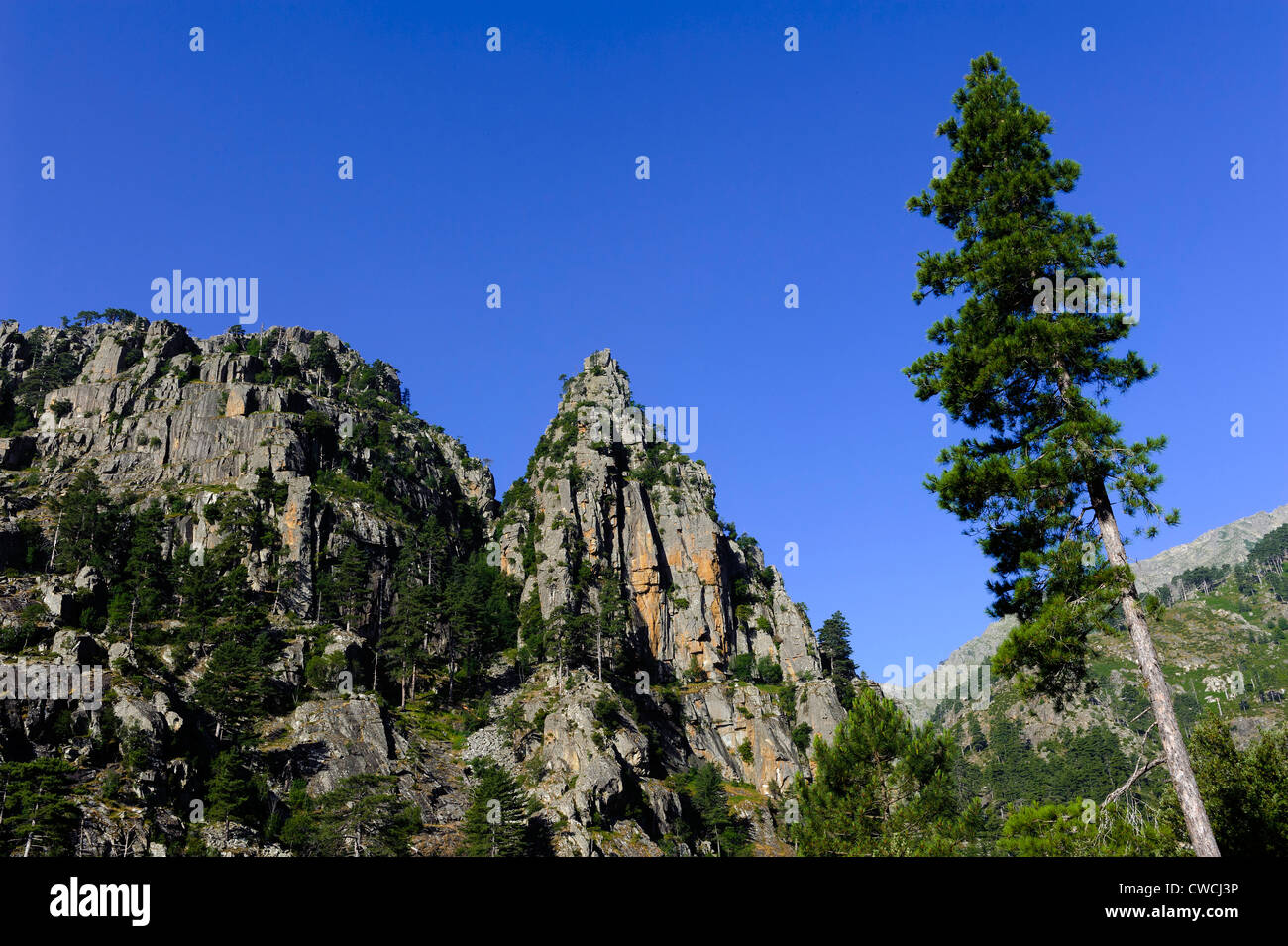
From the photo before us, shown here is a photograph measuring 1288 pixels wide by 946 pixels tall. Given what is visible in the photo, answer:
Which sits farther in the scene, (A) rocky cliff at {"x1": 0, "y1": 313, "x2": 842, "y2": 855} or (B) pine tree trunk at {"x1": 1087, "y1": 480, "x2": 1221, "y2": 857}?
(A) rocky cliff at {"x1": 0, "y1": 313, "x2": 842, "y2": 855}

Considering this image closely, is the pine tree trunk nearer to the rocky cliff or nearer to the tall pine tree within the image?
the tall pine tree

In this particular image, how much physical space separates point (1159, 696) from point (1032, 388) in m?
8.61

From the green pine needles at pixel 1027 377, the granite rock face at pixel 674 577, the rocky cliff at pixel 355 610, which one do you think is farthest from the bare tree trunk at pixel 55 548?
the green pine needles at pixel 1027 377

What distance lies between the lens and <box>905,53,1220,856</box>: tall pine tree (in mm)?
20047

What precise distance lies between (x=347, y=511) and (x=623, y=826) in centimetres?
6646

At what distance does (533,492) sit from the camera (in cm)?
14762

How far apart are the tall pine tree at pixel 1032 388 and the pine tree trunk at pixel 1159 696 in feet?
0.13

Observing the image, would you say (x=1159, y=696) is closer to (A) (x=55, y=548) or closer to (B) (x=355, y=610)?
(B) (x=355, y=610)

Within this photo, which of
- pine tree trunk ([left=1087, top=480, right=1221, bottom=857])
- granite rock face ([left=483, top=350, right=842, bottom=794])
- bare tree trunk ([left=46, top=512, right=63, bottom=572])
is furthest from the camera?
granite rock face ([left=483, top=350, right=842, bottom=794])

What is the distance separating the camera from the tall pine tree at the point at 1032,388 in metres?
20.0

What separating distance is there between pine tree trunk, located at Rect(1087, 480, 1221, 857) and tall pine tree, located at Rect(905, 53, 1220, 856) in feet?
0.13

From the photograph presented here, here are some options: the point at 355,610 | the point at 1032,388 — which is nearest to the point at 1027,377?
the point at 1032,388

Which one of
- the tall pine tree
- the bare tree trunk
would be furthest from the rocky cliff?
the tall pine tree
